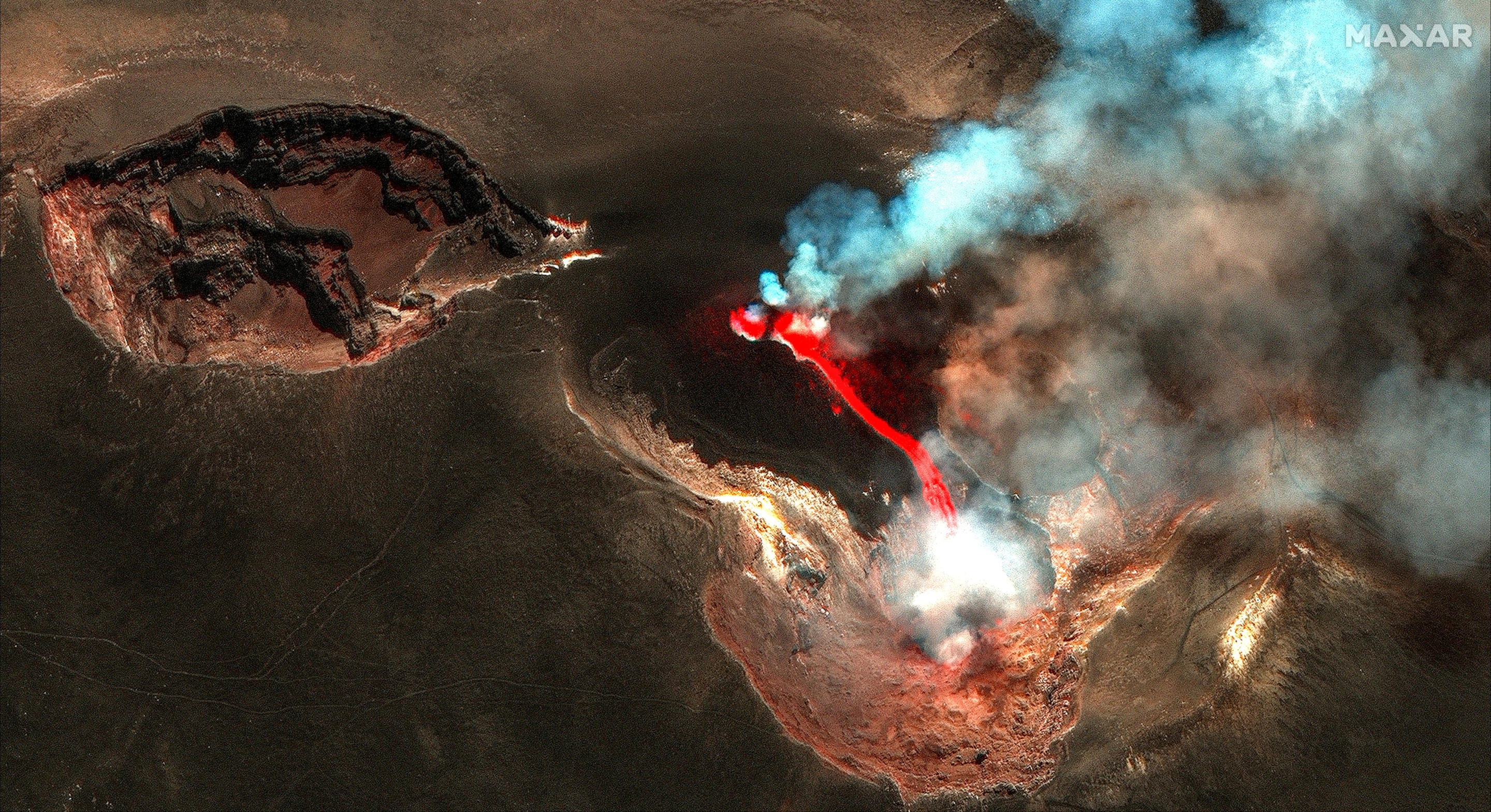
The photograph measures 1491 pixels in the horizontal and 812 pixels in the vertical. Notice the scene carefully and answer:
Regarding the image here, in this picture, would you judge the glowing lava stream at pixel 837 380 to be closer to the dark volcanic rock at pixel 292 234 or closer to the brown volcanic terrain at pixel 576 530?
the brown volcanic terrain at pixel 576 530

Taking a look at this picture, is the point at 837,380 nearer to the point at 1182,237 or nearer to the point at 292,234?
the point at 1182,237

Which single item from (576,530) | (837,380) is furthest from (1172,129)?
(576,530)

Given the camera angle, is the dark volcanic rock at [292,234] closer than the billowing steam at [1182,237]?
Yes

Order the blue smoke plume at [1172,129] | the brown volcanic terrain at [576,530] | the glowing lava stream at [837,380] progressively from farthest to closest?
the blue smoke plume at [1172,129] → the glowing lava stream at [837,380] → the brown volcanic terrain at [576,530]

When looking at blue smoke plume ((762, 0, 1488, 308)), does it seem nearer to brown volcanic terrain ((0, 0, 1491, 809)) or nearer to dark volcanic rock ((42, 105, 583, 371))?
brown volcanic terrain ((0, 0, 1491, 809))

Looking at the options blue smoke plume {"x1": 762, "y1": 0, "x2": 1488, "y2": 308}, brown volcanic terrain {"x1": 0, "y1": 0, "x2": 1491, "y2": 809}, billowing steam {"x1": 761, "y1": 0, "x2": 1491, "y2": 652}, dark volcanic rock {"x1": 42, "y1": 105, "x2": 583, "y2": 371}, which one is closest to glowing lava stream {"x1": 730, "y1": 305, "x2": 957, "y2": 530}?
brown volcanic terrain {"x1": 0, "y1": 0, "x2": 1491, "y2": 809}

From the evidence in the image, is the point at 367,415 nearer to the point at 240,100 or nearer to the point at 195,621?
the point at 195,621

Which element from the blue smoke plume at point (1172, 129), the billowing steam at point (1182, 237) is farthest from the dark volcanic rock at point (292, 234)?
the billowing steam at point (1182, 237)

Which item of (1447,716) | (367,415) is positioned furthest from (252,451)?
(1447,716)
